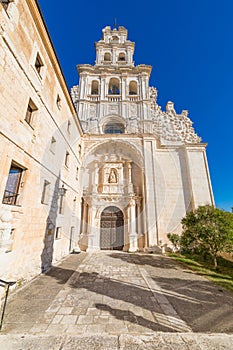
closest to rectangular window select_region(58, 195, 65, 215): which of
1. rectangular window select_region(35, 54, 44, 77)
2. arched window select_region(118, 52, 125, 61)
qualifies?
rectangular window select_region(35, 54, 44, 77)

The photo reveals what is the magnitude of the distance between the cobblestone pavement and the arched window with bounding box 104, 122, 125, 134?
13.3 meters

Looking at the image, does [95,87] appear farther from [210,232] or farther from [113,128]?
[210,232]

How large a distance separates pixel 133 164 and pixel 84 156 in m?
4.64

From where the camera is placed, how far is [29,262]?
18.4 ft

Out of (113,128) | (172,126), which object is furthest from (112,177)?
(172,126)

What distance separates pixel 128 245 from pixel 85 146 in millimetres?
9386

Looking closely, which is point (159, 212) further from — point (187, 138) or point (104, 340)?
point (104, 340)

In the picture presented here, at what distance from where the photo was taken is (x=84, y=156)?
47.3 feet

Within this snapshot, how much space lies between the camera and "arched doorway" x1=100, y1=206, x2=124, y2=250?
42.6 feet

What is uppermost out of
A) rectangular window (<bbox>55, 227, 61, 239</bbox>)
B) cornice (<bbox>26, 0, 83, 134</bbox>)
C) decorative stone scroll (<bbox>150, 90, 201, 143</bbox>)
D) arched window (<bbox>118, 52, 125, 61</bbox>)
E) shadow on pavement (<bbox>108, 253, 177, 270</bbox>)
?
arched window (<bbox>118, 52, 125, 61</bbox>)

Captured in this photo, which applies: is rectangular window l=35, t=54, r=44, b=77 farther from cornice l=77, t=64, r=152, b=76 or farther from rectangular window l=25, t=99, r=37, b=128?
cornice l=77, t=64, r=152, b=76

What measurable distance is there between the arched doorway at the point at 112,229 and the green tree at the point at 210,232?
5690 mm

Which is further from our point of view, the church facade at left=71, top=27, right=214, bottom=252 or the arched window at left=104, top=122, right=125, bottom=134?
the arched window at left=104, top=122, right=125, bottom=134

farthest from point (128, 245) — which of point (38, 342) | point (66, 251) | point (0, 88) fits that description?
point (0, 88)
